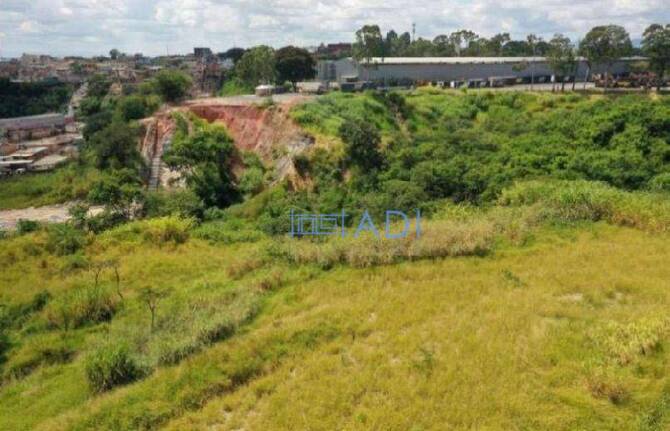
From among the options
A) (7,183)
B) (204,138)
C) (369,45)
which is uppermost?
(369,45)

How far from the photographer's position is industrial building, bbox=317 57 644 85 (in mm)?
44000

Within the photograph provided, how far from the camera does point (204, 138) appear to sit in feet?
81.1

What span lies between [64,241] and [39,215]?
12166 mm

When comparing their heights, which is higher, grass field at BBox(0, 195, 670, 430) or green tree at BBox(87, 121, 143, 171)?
green tree at BBox(87, 121, 143, 171)

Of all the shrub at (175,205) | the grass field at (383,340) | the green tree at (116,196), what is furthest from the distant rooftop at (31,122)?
the grass field at (383,340)

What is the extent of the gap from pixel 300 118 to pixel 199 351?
61.7ft

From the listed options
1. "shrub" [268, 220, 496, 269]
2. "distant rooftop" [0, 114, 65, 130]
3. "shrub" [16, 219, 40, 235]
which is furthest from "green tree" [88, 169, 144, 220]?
"distant rooftop" [0, 114, 65, 130]

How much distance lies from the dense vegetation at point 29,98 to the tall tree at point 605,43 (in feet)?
216

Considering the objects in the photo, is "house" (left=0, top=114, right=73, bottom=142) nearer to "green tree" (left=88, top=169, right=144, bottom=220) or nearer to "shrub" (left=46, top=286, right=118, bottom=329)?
"green tree" (left=88, top=169, right=144, bottom=220)

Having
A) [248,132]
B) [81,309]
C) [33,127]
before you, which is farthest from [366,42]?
[33,127]

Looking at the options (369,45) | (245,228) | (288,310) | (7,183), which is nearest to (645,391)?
(288,310)

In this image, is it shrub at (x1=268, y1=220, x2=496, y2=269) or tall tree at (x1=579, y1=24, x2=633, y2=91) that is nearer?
shrub at (x1=268, y1=220, x2=496, y2=269)

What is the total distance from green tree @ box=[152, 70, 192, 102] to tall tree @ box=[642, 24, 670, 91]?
110ft

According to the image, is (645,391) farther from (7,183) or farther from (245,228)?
(7,183)
